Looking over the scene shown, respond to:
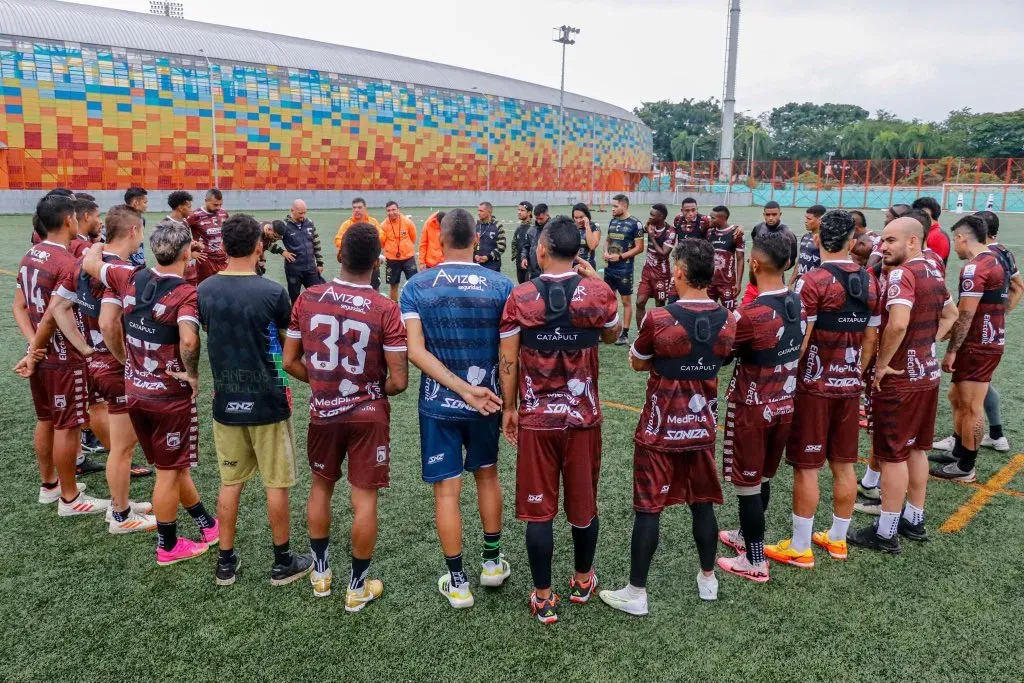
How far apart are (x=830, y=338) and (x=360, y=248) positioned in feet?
9.43

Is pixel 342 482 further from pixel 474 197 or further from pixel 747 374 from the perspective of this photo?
pixel 474 197

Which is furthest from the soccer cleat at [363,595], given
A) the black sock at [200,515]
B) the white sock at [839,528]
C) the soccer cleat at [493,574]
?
the white sock at [839,528]

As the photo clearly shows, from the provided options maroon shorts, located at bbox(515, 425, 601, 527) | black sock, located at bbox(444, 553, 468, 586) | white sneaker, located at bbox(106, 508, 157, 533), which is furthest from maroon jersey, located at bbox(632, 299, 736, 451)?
white sneaker, located at bbox(106, 508, 157, 533)

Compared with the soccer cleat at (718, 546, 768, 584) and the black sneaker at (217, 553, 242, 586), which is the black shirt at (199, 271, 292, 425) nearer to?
the black sneaker at (217, 553, 242, 586)

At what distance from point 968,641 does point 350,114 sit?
47474 millimetres

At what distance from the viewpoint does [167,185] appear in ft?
124

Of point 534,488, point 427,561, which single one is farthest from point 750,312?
point 427,561

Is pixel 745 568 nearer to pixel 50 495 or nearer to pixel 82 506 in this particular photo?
pixel 82 506

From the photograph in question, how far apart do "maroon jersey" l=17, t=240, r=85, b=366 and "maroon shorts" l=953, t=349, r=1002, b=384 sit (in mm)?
6785

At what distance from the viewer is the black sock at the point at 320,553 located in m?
3.99

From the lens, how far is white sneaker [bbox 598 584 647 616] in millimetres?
3867

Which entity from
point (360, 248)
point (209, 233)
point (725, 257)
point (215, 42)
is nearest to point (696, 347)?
point (360, 248)

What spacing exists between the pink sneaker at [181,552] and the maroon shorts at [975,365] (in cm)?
588

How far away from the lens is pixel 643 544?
3.80 meters
